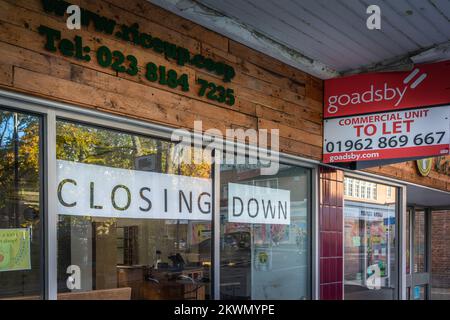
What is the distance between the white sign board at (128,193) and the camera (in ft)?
11.0

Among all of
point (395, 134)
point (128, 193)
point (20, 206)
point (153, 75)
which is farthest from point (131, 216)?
point (395, 134)

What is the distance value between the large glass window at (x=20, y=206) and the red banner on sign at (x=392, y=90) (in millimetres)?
3210

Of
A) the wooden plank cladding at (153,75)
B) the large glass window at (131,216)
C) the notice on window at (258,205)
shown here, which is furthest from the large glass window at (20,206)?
the notice on window at (258,205)

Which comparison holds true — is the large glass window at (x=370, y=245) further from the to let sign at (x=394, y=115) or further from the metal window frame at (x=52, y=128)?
the metal window frame at (x=52, y=128)

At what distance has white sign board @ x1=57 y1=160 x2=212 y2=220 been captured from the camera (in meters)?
3.35

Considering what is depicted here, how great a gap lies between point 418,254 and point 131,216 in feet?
32.8

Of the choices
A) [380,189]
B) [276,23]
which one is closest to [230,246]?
[276,23]

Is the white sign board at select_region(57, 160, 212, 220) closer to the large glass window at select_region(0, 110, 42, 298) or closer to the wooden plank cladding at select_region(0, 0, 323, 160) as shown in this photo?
the large glass window at select_region(0, 110, 42, 298)

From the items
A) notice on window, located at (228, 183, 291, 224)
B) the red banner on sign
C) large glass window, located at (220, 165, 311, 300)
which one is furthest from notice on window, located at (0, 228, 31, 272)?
the red banner on sign

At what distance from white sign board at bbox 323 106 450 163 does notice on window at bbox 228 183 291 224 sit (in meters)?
0.80

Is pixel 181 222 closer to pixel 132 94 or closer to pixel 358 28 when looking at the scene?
pixel 132 94

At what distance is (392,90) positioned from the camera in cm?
479

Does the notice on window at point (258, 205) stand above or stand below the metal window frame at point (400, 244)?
above

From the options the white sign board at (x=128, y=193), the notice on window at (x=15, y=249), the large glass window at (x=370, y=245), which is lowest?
the large glass window at (x=370, y=245)
